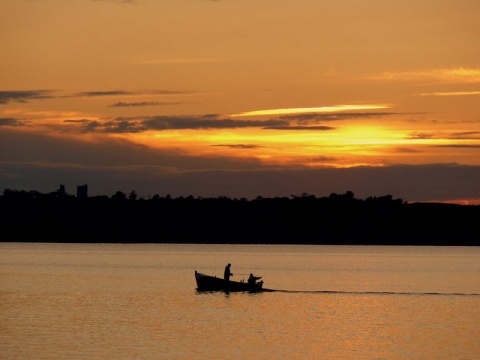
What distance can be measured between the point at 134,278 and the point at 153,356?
66893 millimetres

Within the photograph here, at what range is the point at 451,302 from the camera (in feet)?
265

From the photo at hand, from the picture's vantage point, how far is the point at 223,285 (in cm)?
7812

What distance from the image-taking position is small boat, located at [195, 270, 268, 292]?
76688 mm

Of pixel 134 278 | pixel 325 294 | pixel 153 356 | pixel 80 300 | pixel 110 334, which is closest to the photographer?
pixel 153 356

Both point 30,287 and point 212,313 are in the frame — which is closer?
point 212,313

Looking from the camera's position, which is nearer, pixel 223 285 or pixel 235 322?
pixel 235 322

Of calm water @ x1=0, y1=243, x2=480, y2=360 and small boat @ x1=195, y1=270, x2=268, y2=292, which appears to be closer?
calm water @ x1=0, y1=243, x2=480, y2=360

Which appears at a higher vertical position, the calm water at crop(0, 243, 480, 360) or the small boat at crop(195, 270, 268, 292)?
the small boat at crop(195, 270, 268, 292)

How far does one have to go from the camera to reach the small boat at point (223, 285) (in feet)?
252

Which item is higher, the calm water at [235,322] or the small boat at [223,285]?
the small boat at [223,285]

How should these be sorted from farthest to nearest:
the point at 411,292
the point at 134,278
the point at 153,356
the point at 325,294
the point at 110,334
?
the point at 134,278 → the point at 411,292 → the point at 325,294 → the point at 110,334 → the point at 153,356

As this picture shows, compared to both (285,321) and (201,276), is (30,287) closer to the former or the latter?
(201,276)

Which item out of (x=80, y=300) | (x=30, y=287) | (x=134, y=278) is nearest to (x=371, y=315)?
(x=80, y=300)

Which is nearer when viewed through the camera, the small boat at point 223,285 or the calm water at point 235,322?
the calm water at point 235,322
